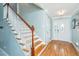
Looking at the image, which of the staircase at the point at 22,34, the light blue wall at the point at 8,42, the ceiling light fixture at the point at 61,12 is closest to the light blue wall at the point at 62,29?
the ceiling light fixture at the point at 61,12

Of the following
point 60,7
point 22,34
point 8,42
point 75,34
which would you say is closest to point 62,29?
point 75,34

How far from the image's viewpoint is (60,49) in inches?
95.3

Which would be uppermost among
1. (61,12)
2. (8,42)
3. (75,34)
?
(61,12)

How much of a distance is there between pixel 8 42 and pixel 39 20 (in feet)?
1.91

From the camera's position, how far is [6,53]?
7.97 feet

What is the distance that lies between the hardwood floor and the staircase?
0.35 ft

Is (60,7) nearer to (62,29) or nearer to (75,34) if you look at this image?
(62,29)

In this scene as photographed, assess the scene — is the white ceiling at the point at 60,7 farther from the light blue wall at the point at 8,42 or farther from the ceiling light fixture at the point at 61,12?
the light blue wall at the point at 8,42

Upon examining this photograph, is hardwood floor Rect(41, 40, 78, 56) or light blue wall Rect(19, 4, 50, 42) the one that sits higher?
light blue wall Rect(19, 4, 50, 42)

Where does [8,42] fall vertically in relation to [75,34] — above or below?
below

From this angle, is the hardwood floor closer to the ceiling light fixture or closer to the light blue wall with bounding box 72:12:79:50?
the light blue wall with bounding box 72:12:79:50

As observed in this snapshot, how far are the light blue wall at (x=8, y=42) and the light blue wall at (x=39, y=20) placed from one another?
1.07 feet

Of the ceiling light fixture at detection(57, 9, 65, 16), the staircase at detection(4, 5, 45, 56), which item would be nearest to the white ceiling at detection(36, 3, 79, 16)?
the ceiling light fixture at detection(57, 9, 65, 16)

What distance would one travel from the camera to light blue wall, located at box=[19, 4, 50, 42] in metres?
2.41
